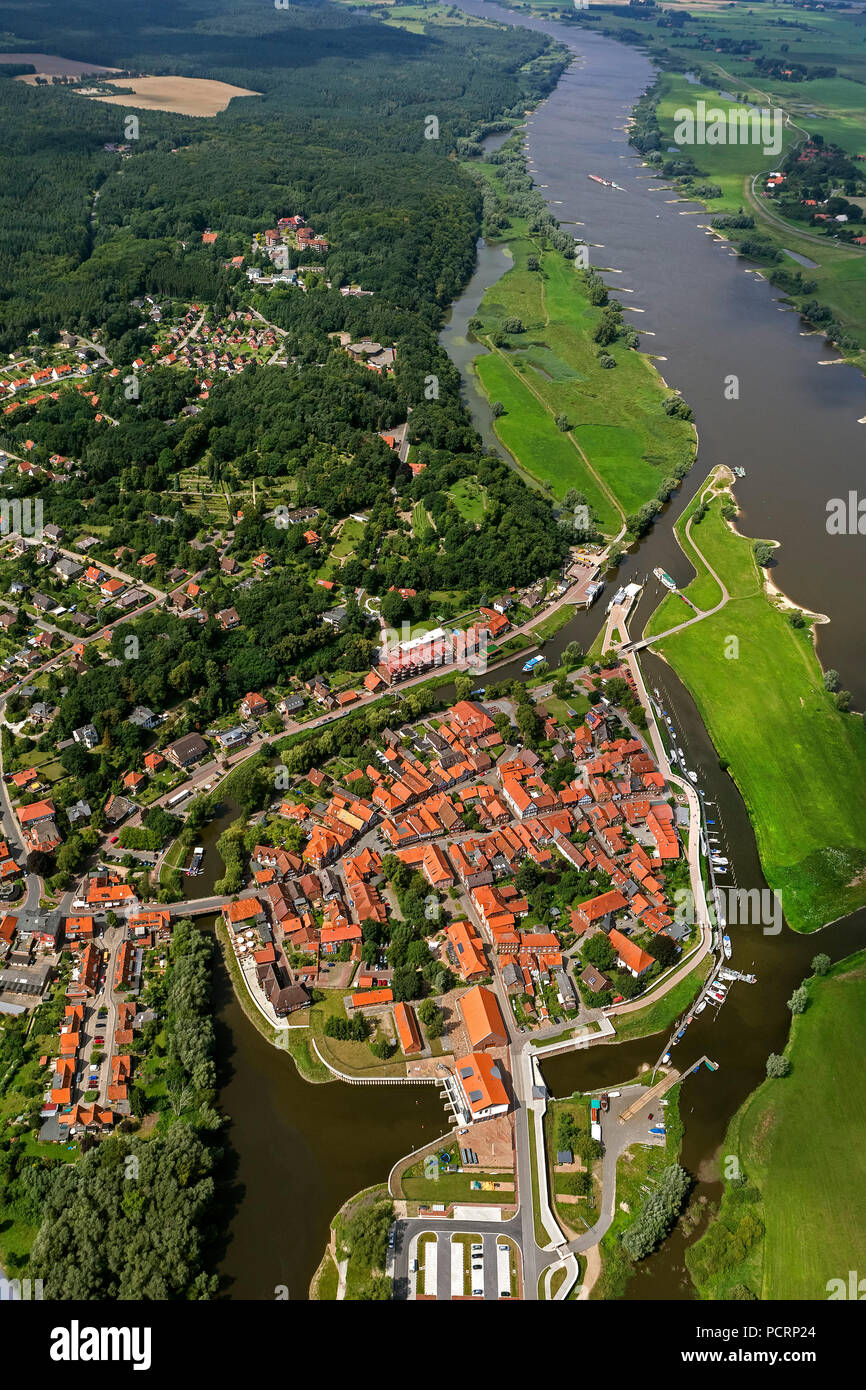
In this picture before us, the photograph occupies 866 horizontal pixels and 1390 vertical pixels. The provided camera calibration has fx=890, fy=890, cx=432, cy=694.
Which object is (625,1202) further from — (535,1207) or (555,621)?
(555,621)

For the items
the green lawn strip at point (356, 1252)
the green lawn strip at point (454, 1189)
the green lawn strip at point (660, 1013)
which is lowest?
the green lawn strip at point (356, 1252)

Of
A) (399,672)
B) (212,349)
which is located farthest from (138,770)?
(212,349)

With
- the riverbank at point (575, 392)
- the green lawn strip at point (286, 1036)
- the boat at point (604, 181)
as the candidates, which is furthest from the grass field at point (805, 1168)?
the boat at point (604, 181)

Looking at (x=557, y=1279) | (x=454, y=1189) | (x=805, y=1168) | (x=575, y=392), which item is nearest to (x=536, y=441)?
(x=575, y=392)

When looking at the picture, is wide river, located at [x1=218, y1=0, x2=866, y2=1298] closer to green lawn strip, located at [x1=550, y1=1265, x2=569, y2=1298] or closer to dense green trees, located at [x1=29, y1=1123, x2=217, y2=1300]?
dense green trees, located at [x1=29, y1=1123, x2=217, y2=1300]

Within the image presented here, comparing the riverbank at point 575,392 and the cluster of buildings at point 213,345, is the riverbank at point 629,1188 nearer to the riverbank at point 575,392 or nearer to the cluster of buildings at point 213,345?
the riverbank at point 575,392

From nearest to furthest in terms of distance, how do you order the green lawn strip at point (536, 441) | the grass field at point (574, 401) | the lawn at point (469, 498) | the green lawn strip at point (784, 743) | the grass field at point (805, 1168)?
the grass field at point (805, 1168)
the green lawn strip at point (784, 743)
the lawn at point (469, 498)
the green lawn strip at point (536, 441)
the grass field at point (574, 401)

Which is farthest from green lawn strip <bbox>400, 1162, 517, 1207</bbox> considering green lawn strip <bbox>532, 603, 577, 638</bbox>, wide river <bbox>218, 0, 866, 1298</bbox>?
green lawn strip <bbox>532, 603, 577, 638</bbox>
